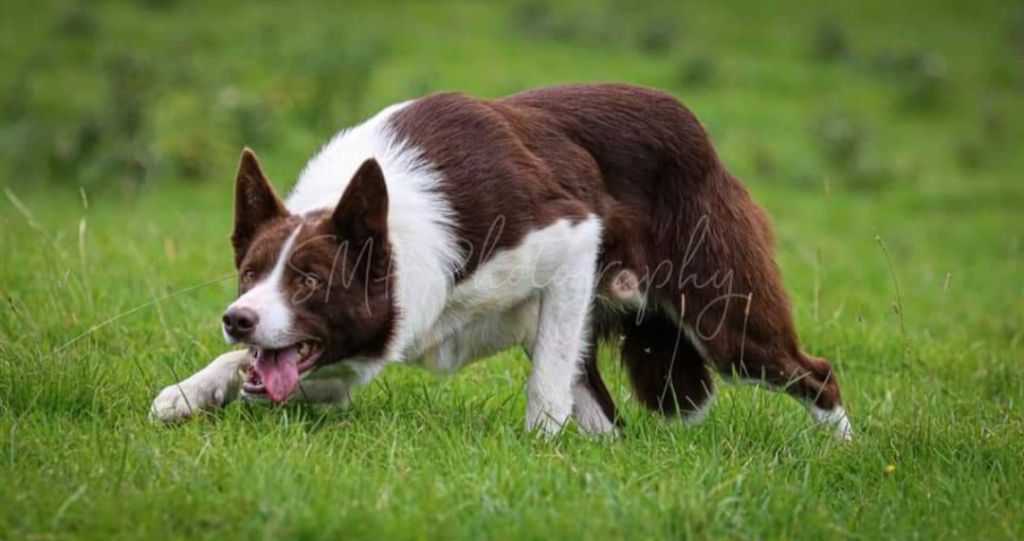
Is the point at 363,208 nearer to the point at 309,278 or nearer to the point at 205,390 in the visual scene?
the point at 309,278

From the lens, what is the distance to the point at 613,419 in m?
5.75

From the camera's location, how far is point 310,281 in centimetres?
483

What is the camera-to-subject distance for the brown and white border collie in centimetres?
489

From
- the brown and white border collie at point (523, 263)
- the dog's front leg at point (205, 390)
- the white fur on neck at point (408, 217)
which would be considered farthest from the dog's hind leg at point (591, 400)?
the dog's front leg at point (205, 390)

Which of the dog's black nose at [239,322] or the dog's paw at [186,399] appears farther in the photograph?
the dog's paw at [186,399]

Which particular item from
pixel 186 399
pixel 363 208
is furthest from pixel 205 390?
pixel 363 208

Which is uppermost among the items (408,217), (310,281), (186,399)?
(408,217)

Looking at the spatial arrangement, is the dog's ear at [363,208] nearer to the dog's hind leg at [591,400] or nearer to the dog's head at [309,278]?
the dog's head at [309,278]

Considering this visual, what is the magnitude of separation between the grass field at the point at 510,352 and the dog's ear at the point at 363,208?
69cm

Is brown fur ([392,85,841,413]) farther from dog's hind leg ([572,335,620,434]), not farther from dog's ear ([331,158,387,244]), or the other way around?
dog's ear ([331,158,387,244])

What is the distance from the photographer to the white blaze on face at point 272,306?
15.3 ft

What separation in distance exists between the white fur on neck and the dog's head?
8 centimetres

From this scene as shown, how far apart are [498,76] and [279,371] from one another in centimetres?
1224

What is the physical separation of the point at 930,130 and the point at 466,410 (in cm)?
1397
